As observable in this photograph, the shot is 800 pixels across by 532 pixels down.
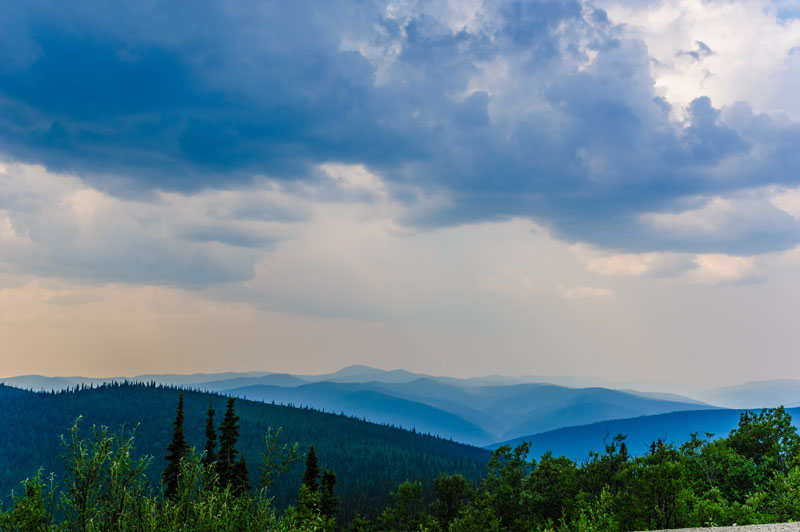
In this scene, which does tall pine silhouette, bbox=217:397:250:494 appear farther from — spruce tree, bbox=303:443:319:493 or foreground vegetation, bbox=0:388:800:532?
spruce tree, bbox=303:443:319:493

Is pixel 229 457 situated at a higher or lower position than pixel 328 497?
higher

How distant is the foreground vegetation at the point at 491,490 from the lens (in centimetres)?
1920

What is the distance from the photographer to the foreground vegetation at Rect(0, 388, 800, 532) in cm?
1920

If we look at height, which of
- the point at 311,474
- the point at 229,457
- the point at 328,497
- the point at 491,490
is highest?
the point at 229,457

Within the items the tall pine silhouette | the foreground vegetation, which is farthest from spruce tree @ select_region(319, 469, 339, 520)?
the tall pine silhouette

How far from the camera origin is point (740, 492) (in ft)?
154

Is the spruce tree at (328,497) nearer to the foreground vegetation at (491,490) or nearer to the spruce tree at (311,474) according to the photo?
the foreground vegetation at (491,490)

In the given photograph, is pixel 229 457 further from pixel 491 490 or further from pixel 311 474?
pixel 491 490

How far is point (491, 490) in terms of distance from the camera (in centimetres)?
6500

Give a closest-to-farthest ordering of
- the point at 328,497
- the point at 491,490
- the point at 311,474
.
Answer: the point at 491,490
the point at 328,497
the point at 311,474

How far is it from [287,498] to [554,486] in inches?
6129

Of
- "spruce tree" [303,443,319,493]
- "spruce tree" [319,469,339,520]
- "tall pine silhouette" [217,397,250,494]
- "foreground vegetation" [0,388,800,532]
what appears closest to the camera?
"foreground vegetation" [0,388,800,532]

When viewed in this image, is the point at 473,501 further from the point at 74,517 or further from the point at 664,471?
the point at 74,517

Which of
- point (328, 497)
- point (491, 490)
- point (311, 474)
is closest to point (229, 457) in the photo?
point (311, 474)
